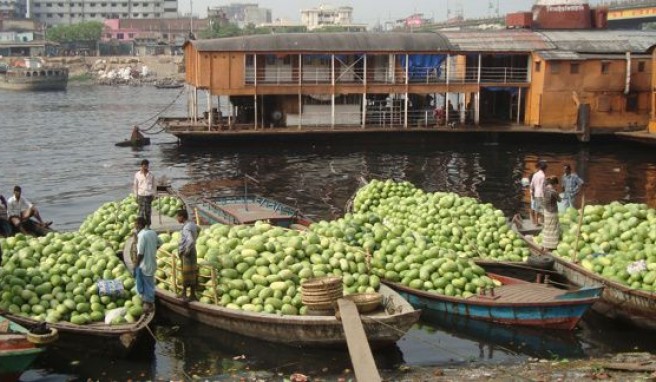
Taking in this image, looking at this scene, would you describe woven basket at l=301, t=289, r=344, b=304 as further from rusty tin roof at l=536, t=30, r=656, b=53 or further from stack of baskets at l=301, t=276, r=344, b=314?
rusty tin roof at l=536, t=30, r=656, b=53

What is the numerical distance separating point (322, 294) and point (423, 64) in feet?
104

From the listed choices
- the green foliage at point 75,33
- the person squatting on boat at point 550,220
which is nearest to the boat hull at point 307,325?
the person squatting on boat at point 550,220

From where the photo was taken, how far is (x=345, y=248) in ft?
51.4

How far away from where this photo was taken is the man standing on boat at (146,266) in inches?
546

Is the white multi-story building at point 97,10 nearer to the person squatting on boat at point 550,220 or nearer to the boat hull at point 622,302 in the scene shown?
the person squatting on boat at point 550,220

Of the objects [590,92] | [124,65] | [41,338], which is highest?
[124,65]

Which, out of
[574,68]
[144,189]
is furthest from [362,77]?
[144,189]

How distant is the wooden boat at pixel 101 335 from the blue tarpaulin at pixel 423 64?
32098mm

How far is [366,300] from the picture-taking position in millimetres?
13734

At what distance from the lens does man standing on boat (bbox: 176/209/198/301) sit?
47.4ft

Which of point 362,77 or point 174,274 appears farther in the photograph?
point 362,77

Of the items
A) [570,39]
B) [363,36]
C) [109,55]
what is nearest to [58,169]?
[363,36]

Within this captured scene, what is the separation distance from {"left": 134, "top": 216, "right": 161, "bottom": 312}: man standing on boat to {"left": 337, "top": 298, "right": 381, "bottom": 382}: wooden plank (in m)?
3.26

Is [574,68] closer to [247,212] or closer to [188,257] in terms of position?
[247,212]
